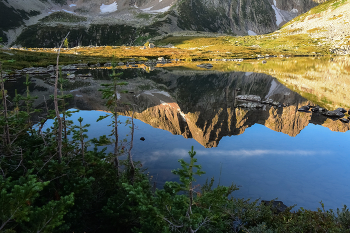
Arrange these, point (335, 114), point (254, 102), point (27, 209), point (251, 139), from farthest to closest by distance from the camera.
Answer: point (254, 102) → point (335, 114) → point (251, 139) → point (27, 209)

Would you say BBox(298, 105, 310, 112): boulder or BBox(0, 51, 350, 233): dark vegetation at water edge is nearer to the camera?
BBox(0, 51, 350, 233): dark vegetation at water edge

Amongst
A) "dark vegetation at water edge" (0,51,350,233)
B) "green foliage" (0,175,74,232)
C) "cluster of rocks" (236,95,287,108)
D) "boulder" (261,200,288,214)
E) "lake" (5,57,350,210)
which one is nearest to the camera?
"green foliage" (0,175,74,232)

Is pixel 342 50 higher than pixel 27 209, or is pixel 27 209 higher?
pixel 342 50

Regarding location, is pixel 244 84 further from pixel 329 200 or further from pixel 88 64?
pixel 88 64

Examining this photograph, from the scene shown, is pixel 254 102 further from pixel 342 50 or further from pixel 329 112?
pixel 342 50

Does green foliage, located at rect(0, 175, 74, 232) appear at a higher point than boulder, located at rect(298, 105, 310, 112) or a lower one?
higher

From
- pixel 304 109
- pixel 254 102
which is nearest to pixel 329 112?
pixel 304 109

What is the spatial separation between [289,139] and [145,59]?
116 meters

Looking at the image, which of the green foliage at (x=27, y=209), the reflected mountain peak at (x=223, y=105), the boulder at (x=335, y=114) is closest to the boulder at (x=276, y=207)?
the green foliage at (x=27, y=209)

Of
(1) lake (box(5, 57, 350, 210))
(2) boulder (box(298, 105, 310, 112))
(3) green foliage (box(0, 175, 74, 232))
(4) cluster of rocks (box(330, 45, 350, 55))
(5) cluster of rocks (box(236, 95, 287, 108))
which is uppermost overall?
(4) cluster of rocks (box(330, 45, 350, 55))

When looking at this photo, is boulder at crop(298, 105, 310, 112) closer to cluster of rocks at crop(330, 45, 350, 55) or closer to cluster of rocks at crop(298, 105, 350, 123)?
cluster of rocks at crop(298, 105, 350, 123)

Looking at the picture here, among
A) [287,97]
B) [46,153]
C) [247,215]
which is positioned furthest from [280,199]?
[287,97]

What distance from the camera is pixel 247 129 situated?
75.8ft

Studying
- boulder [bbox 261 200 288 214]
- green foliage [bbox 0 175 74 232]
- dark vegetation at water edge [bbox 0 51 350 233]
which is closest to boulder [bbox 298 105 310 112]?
boulder [bbox 261 200 288 214]
